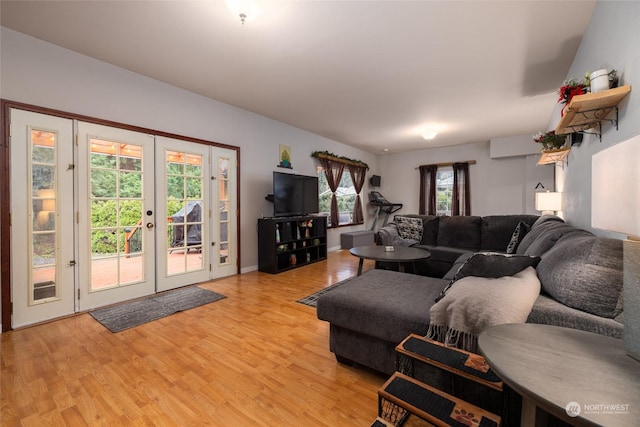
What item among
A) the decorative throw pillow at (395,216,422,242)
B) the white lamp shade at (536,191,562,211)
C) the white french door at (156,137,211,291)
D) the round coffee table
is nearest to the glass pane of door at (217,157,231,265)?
the white french door at (156,137,211,291)

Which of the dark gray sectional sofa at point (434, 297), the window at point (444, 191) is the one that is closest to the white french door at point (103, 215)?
the dark gray sectional sofa at point (434, 297)

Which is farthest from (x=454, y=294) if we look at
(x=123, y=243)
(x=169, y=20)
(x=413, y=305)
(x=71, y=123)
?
(x=71, y=123)

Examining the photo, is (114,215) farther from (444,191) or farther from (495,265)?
(444,191)

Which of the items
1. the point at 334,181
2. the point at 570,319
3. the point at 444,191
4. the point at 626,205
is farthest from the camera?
the point at 444,191

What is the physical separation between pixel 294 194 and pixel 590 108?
12.2ft

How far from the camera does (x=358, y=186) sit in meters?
7.07

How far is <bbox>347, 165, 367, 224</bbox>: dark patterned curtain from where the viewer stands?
694 centimetres

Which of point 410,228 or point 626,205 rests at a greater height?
point 626,205

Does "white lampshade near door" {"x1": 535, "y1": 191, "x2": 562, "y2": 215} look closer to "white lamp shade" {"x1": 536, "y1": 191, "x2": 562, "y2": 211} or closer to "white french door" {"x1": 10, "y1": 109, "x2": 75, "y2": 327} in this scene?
"white lamp shade" {"x1": 536, "y1": 191, "x2": 562, "y2": 211}

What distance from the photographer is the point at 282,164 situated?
16.0 feet

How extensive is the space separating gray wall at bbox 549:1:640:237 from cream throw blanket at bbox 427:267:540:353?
3.33 feet

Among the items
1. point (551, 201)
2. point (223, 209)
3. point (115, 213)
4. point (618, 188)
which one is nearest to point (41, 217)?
point (115, 213)

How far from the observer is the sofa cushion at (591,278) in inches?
42.4

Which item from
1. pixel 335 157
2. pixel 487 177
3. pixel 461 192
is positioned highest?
pixel 335 157
